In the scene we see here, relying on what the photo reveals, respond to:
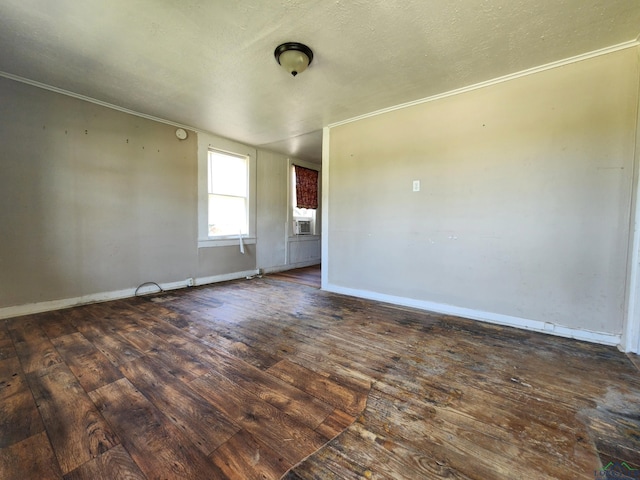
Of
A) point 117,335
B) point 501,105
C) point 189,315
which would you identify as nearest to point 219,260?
point 189,315

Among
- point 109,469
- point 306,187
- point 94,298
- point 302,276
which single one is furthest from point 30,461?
point 306,187

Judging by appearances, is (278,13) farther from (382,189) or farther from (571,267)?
(571,267)

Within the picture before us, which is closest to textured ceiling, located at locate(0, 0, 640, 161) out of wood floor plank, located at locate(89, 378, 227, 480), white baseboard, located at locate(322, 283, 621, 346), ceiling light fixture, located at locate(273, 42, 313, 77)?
ceiling light fixture, located at locate(273, 42, 313, 77)

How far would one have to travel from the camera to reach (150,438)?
4.17ft

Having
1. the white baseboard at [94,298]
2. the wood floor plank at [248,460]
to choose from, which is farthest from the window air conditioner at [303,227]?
the wood floor plank at [248,460]

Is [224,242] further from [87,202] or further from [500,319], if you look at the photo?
[500,319]

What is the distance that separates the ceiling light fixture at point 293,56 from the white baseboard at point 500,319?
111 inches

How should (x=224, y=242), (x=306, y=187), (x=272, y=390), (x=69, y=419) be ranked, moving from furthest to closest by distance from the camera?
Result: (x=306, y=187)
(x=224, y=242)
(x=272, y=390)
(x=69, y=419)

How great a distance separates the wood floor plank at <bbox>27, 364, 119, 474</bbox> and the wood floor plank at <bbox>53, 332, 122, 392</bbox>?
0.05 metres

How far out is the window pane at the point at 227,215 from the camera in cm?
458

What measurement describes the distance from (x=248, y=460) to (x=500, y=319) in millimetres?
2730

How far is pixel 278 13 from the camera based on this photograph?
1.82 meters

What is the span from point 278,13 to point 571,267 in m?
3.26

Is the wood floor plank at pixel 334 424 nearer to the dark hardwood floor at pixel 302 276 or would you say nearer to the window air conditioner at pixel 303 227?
the dark hardwood floor at pixel 302 276
